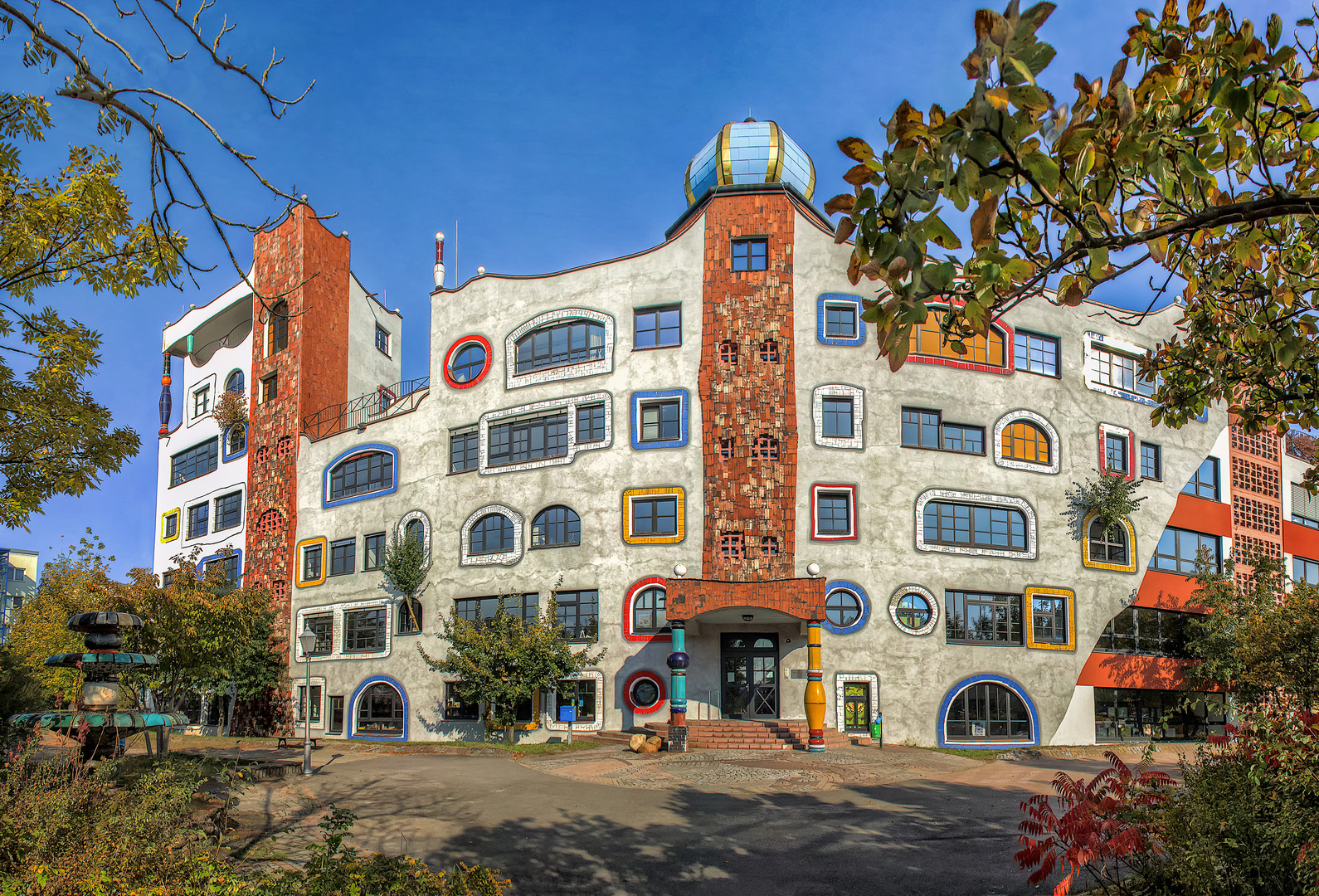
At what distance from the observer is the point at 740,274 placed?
91.9 feet

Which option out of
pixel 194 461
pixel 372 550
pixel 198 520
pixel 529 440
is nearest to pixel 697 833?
pixel 529 440

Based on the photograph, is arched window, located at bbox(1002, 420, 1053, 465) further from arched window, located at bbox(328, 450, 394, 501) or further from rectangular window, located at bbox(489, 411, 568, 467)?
arched window, located at bbox(328, 450, 394, 501)

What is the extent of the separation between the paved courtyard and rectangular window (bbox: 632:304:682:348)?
12491 millimetres

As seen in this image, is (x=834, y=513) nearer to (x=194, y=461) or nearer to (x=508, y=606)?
(x=508, y=606)

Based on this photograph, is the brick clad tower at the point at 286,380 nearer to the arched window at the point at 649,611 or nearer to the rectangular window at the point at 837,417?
the arched window at the point at 649,611

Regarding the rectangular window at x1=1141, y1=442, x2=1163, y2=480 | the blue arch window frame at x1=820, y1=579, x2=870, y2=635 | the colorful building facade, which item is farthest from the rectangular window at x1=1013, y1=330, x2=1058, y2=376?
the blue arch window frame at x1=820, y1=579, x2=870, y2=635

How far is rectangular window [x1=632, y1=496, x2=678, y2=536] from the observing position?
27.3 metres

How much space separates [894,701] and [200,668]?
68.3ft

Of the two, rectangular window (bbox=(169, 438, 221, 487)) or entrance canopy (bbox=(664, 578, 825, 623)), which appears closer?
entrance canopy (bbox=(664, 578, 825, 623))

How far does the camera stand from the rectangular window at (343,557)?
3238cm

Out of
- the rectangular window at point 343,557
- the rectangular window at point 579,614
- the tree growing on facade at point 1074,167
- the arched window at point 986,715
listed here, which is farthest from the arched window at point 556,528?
the tree growing on facade at point 1074,167

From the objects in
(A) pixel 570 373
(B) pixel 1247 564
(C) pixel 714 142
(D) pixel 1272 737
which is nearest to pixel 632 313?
(A) pixel 570 373

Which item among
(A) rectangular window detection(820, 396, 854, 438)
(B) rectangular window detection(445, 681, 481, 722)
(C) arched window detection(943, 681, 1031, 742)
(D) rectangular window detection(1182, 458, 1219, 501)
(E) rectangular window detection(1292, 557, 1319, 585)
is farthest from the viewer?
(E) rectangular window detection(1292, 557, 1319, 585)

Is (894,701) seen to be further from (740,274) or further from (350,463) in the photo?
(350,463)
